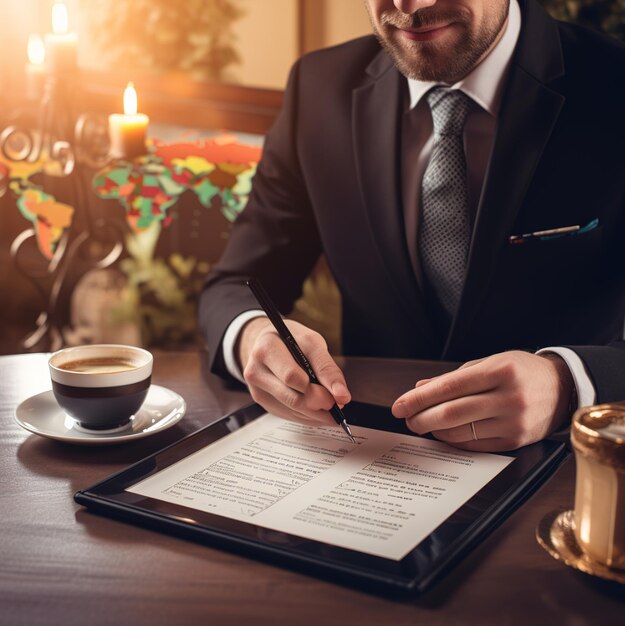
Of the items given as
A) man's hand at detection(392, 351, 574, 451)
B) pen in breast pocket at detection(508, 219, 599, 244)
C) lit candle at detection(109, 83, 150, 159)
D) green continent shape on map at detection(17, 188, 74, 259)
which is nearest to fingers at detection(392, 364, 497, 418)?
man's hand at detection(392, 351, 574, 451)

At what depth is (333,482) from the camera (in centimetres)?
96

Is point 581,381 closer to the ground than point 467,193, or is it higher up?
closer to the ground

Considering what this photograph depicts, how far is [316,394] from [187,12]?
117 inches

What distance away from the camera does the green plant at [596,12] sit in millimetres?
2832

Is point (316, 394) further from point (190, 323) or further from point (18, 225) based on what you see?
point (18, 225)

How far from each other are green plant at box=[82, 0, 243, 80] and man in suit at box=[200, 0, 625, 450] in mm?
1986

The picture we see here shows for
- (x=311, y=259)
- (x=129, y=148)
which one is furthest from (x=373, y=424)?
(x=129, y=148)

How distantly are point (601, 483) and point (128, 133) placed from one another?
1577mm

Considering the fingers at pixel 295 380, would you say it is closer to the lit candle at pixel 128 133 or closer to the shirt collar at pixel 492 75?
the shirt collar at pixel 492 75

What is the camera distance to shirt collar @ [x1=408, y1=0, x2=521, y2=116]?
1.60m

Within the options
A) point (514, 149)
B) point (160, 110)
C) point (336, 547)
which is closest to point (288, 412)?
point (336, 547)

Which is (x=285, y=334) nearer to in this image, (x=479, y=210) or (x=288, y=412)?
(x=288, y=412)

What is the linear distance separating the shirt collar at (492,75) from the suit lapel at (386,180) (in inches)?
6.1

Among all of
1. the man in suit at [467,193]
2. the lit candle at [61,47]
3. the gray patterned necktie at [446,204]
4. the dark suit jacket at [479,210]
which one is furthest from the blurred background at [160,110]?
the gray patterned necktie at [446,204]
